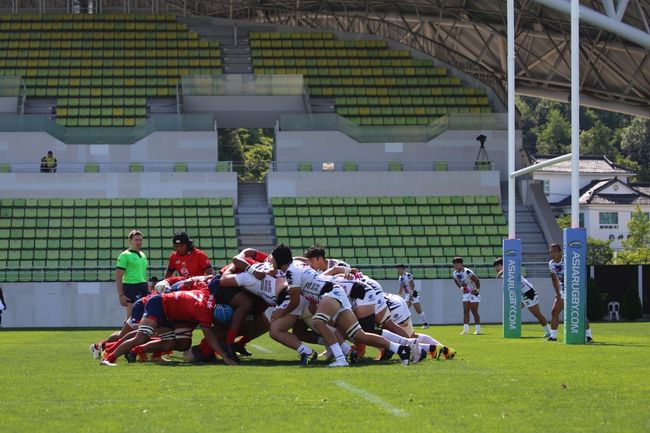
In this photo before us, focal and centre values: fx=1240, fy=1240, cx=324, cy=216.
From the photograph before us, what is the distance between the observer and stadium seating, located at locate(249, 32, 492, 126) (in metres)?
45.4

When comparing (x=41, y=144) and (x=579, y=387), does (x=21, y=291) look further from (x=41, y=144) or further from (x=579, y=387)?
(x=579, y=387)

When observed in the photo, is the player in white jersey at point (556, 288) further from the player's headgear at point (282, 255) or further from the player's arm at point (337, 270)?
the player's headgear at point (282, 255)

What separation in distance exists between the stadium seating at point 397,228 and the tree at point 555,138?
7999 cm

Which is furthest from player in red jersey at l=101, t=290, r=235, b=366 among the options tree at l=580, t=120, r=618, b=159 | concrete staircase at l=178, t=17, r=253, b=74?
tree at l=580, t=120, r=618, b=159

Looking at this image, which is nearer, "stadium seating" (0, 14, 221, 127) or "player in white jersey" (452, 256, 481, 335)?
"player in white jersey" (452, 256, 481, 335)

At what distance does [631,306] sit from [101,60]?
22304mm

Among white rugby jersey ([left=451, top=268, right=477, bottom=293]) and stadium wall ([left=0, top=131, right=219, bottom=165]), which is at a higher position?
stadium wall ([left=0, top=131, right=219, bottom=165])

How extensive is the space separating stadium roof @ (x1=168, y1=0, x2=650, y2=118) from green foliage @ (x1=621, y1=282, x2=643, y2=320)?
11531mm

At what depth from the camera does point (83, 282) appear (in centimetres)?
3519

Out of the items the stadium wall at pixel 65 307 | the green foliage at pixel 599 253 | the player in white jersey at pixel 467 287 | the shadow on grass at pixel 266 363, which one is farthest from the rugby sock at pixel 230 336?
the green foliage at pixel 599 253

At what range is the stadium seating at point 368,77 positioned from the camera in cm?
4538

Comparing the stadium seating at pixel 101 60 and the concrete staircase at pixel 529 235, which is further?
the stadium seating at pixel 101 60

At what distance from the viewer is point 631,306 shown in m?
36.9

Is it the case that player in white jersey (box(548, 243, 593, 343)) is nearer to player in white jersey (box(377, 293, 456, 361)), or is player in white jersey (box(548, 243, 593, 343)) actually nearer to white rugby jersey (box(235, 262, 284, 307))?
player in white jersey (box(377, 293, 456, 361))
